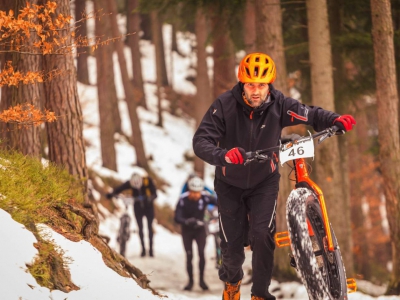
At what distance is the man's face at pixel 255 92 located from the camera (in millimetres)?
6477

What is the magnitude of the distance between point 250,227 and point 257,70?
1522 millimetres

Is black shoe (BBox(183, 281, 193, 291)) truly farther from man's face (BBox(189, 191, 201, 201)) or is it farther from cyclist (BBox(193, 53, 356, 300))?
cyclist (BBox(193, 53, 356, 300))

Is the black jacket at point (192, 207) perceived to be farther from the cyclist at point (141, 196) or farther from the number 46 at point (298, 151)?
the number 46 at point (298, 151)

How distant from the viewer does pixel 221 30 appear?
16781mm

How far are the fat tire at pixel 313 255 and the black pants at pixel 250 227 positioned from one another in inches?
13.3

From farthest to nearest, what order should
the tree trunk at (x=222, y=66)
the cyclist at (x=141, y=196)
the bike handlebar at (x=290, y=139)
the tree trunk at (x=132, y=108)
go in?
1. the tree trunk at (x=132, y=108)
2. the tree trunk at (x=222, y=66)
3. the cyclist at (x=141, y=196)
4. the bike handlebar at (x=290, y=139)

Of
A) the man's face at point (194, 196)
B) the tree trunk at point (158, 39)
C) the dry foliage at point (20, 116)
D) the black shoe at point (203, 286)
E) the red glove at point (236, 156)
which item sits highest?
the tree trunk at point (158, 39)

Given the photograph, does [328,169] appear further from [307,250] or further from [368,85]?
[307,250]

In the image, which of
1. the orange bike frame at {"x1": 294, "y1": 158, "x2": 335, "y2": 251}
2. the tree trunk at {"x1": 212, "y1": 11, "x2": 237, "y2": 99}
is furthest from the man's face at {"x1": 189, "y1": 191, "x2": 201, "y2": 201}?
the orange bike frame at {"x1": 294, "y1": 158, "x2": 335, "y2": 251}

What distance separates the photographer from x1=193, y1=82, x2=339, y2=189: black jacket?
6562 mm

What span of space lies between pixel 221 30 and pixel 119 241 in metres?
5.65

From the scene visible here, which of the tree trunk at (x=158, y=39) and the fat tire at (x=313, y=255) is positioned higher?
the tree trunk at (x=158, y=39)

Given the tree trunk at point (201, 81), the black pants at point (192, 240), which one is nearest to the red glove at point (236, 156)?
the black pants at point (192, 240)

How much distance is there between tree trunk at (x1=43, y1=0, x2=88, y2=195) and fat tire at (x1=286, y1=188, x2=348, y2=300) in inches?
161
